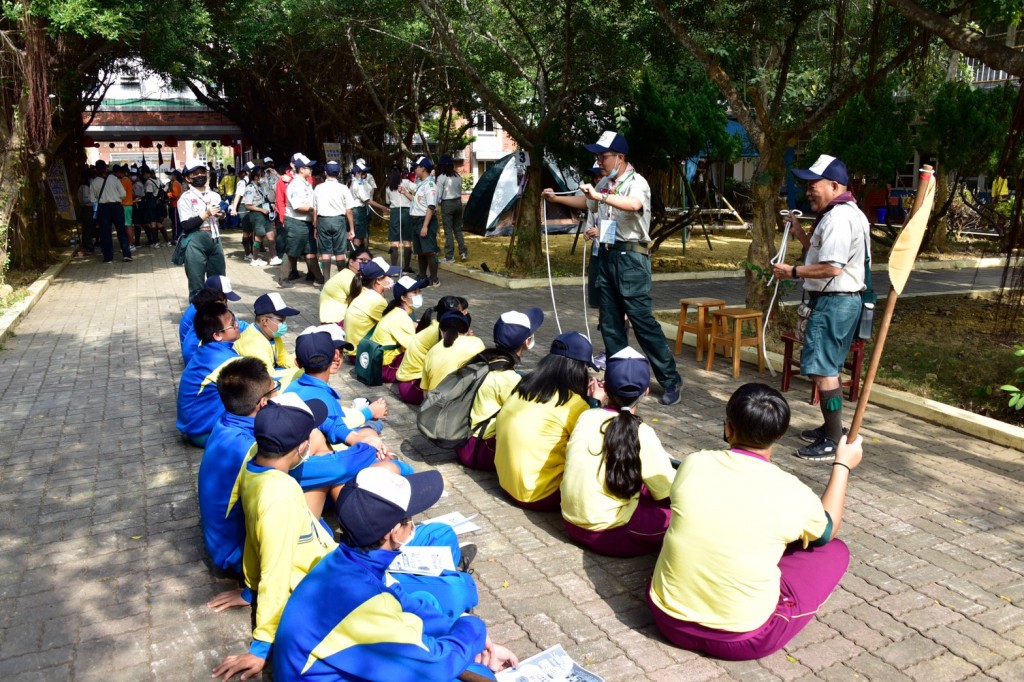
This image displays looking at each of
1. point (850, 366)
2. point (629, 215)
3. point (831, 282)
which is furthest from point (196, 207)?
point (850, 366)

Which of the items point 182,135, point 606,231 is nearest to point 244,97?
point 182,135

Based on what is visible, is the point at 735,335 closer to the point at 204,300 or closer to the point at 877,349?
the point at 877,349

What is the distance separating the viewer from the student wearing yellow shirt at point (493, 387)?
5.02 metres

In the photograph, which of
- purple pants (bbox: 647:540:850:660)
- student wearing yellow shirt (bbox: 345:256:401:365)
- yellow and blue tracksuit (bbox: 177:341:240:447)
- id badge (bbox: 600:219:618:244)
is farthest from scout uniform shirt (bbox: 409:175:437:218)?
purple pants (bbox: 647:540:850:660)

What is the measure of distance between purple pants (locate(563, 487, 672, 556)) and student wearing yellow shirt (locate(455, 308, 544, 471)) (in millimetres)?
1112

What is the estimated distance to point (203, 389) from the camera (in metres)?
5.41

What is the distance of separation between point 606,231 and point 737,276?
23.3 feet

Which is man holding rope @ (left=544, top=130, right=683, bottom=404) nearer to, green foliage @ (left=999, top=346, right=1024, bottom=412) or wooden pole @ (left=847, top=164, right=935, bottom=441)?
green foliage @ (left=999, top=346, right=1024, bottom=412)

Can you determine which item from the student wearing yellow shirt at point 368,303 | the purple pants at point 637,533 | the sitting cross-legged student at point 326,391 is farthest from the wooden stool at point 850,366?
the student wearing yellow shirt at point 368,303

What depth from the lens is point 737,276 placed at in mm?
12938

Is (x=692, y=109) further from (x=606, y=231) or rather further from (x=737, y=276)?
(x=606, y=231)

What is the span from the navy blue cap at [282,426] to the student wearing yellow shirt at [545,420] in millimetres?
1381

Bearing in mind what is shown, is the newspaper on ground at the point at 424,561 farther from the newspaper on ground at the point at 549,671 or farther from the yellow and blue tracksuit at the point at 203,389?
the yellow and blue tracksuit at the point at 203,389

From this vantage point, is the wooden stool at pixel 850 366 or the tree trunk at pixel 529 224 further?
the tree trunk at pixel 529 224
